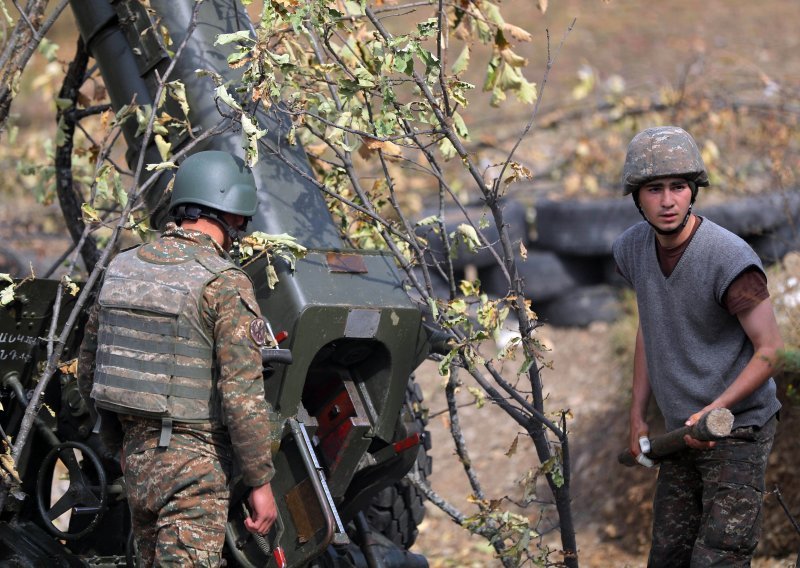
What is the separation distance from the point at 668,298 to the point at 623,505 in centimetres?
301

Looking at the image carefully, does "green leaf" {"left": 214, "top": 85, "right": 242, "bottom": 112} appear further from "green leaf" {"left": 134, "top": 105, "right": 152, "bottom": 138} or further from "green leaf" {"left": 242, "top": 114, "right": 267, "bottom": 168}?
"green leaf" {"left": 134, "top": 105, "right": 152, "bottom": 138}

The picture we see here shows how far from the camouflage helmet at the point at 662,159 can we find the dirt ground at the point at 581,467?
1.66 meters

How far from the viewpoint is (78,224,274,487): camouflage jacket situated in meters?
3.53

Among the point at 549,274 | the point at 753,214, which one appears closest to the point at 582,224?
the point at 549,274

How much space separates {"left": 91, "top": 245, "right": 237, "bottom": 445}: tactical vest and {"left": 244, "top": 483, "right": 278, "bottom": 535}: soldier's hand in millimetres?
257

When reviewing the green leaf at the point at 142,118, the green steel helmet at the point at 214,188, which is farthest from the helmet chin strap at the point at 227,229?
the green leaf at the point at 142,118

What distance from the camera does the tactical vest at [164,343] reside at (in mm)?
3564

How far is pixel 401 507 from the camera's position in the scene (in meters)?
4.98

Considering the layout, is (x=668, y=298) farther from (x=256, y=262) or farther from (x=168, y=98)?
(x=168, y=98)

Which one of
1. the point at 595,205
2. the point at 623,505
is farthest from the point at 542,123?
the point at 623,505

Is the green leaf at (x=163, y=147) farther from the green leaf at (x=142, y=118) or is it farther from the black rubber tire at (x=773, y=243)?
the black rubber tire at (x=773, y=243)

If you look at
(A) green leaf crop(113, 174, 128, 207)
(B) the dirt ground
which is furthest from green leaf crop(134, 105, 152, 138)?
(B) the dirt ground

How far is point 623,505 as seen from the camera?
643 centimetres

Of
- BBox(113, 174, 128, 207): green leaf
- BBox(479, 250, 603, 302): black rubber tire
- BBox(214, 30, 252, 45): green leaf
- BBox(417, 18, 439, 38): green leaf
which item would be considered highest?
BBox(417, 18, 439, 38): green leaf
